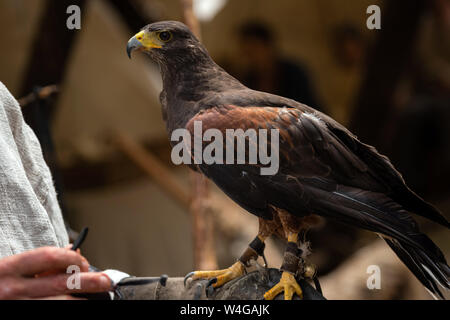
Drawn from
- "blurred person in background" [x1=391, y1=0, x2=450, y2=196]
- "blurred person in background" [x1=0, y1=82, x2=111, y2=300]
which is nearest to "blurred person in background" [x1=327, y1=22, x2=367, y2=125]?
"blurred person in background" [x1=391, y1=0, x2=450, y2=196]

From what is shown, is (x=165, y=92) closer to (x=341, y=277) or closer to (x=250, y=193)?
(x=250, y=193)

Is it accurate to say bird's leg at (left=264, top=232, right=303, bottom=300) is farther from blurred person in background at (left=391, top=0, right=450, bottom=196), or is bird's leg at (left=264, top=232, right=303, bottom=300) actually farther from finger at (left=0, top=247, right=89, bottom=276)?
blurred person in background at (left=391, top=0, right=450, bottom=196)

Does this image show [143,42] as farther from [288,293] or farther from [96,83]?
[96,83]

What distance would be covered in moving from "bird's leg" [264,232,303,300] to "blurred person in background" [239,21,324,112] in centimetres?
136

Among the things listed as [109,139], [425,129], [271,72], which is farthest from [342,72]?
[109,139]

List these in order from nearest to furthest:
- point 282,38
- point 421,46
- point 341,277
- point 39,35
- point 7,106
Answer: point 7,106 → point 39,35 → point 341,277 → point 421,46 → point 282,38

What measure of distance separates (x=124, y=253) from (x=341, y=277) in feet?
3.68

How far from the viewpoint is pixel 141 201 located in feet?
11.4

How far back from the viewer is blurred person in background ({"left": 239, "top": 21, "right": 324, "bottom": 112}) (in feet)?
7.63

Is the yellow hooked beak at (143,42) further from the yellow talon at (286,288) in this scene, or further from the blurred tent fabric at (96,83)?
the blurred tent fabric at (96,83)

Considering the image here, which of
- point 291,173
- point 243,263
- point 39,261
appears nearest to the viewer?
point 39,261

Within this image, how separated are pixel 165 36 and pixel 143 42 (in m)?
0.04

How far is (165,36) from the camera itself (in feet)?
3.22
